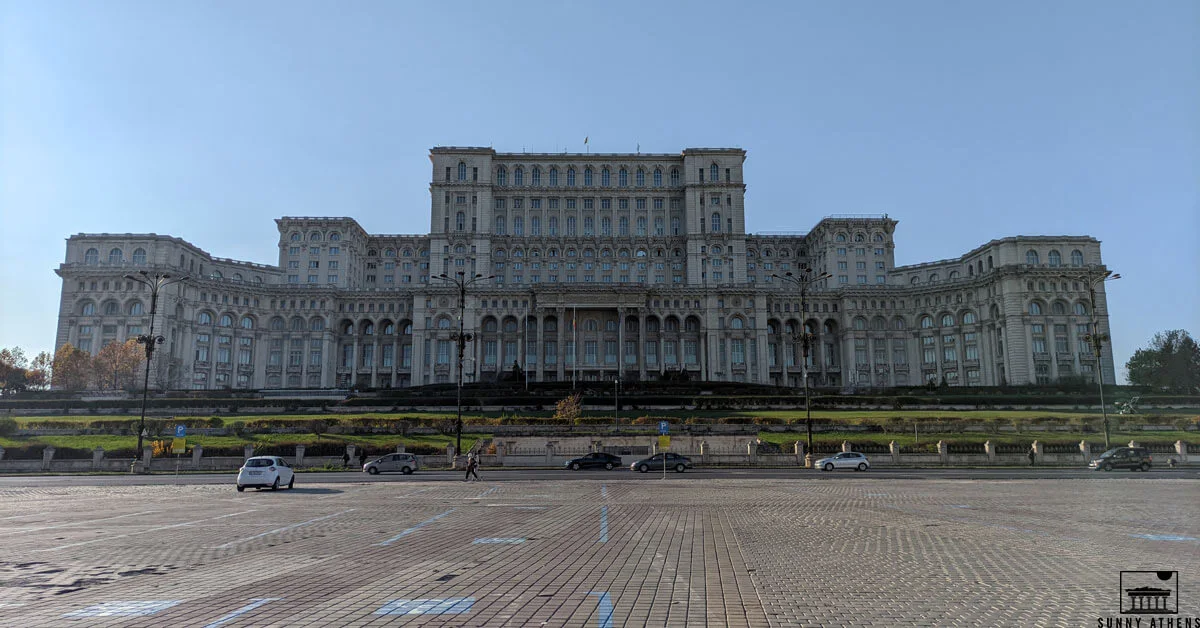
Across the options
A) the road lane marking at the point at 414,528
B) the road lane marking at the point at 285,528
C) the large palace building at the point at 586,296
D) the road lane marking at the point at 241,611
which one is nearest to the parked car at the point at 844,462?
the road lane marking at the point at 414,528

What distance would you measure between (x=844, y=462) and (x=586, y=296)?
74.0 meters

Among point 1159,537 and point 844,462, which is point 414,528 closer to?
point 1159,537

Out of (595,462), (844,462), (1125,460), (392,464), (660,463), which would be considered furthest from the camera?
(595,462)

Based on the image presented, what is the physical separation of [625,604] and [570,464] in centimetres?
3568

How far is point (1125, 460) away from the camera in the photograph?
38656 mm

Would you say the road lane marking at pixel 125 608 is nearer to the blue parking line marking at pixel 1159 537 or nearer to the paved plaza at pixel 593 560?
the paved plaza at pixel 593 560

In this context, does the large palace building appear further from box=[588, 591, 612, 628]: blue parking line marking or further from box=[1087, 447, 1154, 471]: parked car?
box=[588, 591, 612, 628]: blue parking line marking

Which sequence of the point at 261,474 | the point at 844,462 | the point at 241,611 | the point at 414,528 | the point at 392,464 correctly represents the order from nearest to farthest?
1. the point at 241,611
2. the point at 414,528
3. the point at 261,474
4. the point at 392,464
5. the point at 844,462

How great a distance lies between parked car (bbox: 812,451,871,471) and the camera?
40.0 metres

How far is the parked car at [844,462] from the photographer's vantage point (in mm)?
40000

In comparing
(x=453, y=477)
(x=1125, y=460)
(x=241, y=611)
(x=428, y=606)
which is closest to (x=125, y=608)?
(x=241, y=611)

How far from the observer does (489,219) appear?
12119 cm

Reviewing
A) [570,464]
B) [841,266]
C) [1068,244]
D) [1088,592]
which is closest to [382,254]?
[841,266]

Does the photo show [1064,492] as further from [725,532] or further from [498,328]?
[498,328]
